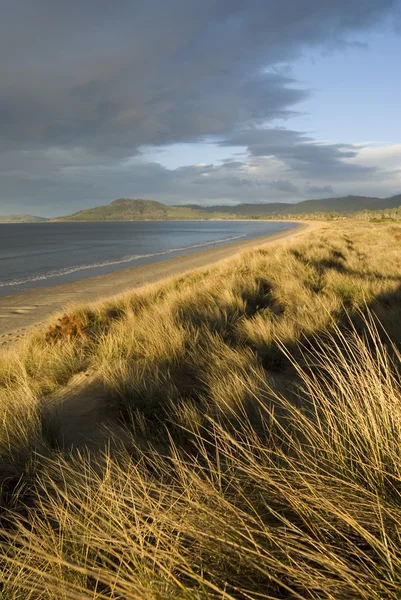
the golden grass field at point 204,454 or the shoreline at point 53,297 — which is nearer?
the golden grass field at point 204,454

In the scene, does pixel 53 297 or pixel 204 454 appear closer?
pixel 204 454

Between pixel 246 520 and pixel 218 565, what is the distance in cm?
24

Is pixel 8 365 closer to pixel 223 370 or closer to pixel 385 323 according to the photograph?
pixel 223 370

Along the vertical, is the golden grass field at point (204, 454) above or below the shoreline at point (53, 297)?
above

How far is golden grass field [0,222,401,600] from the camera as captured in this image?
4.95 feet

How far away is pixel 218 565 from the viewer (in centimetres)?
154

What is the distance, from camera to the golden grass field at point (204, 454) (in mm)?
1509

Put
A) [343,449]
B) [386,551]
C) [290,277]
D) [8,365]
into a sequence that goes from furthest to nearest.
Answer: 1. [290,277]
2. [8,365]
3. [343,449]
4. [386,551]

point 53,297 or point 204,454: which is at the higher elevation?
point 204,454

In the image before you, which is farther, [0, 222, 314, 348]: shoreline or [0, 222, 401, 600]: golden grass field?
[0, 222, 314, 348]: shoreline

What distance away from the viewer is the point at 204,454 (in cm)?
232

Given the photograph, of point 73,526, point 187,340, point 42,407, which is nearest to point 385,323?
point 187,340

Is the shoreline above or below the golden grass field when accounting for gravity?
below

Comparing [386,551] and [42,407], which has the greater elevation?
[386,551]
